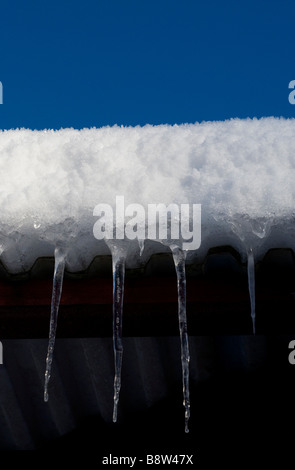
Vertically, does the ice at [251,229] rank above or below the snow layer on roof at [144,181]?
below

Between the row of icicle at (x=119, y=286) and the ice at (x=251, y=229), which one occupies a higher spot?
the ice at (x=251, y=229)

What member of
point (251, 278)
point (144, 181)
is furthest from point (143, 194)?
point (251, 278)

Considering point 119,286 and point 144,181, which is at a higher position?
point 144,181

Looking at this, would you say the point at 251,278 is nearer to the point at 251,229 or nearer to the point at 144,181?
the point at 251,229

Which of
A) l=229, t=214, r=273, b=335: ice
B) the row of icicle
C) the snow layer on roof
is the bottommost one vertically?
the row of icicle

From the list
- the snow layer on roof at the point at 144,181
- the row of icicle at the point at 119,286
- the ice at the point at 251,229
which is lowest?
the row of icicle at the point at 119,286

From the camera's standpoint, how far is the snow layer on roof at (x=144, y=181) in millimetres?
1104

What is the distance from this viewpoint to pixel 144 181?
1.15 m

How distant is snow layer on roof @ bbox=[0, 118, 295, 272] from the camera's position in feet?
3.62

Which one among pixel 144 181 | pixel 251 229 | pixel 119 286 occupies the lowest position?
pixel 119 286

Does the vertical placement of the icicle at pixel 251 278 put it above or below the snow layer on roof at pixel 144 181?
below

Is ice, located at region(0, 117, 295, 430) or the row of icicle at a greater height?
ice, located at region(0, 117, 295, 430)

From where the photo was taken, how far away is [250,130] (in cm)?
134
